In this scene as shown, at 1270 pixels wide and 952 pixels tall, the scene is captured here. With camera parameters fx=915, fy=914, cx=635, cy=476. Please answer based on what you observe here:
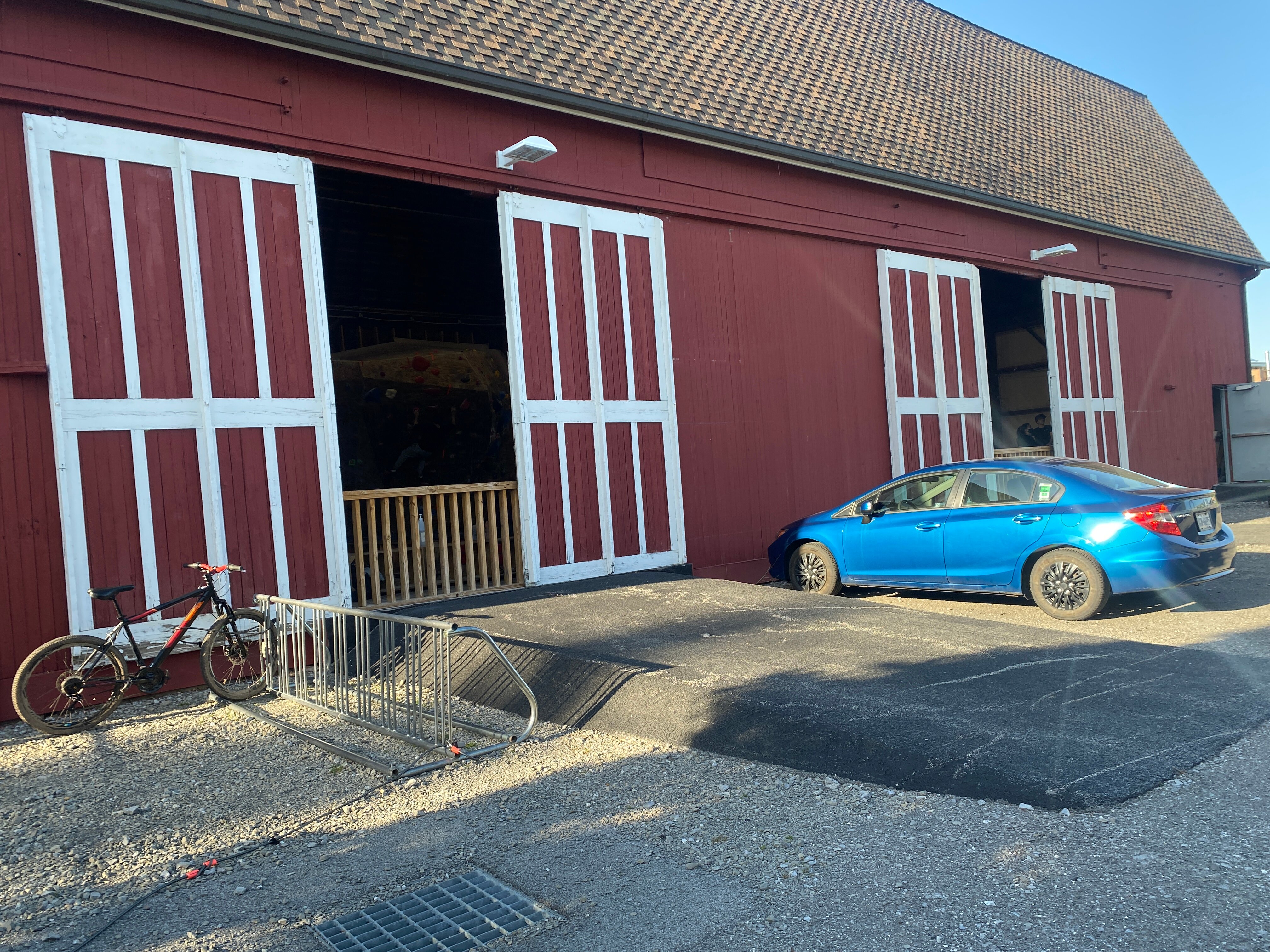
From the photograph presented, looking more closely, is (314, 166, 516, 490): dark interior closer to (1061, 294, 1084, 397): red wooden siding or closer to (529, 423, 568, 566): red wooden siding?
(529, 423, 568, 566): red wooden siding

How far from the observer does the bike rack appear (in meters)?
5.30

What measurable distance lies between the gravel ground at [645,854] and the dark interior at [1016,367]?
17.4 m

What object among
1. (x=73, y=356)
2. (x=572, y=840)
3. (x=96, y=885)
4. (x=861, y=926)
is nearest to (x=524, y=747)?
(x=572, y=840)

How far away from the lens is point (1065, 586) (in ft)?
26.7

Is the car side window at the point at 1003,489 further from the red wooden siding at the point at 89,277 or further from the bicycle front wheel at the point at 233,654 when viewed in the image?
the red wooden siding at the point at 89,277

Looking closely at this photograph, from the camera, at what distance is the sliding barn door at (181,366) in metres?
6.73

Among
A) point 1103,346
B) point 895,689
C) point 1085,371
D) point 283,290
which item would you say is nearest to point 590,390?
point 283,290

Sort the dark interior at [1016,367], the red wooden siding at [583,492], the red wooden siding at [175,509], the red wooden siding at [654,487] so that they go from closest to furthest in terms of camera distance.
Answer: the red wooden siding at [175,509] < the red wooden siding at [583,492] < the red wooden siding at [654,487] < the dark interior at [1016,367]

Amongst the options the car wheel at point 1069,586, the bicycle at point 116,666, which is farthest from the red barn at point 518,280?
the car wheel at point 1069,586

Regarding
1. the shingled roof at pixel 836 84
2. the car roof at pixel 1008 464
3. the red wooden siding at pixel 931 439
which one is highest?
the shingled roof at pixel 836 84

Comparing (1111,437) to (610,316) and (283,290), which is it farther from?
(283,290)

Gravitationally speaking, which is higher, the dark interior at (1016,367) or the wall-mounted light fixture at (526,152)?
the wall-mounted light fixture at (526,152)

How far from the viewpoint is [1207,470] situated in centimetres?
1980

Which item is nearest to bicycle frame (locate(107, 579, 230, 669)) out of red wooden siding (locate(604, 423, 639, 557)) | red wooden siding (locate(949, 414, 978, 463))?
red wooden siding (locate(604, 423, 639, 557))
